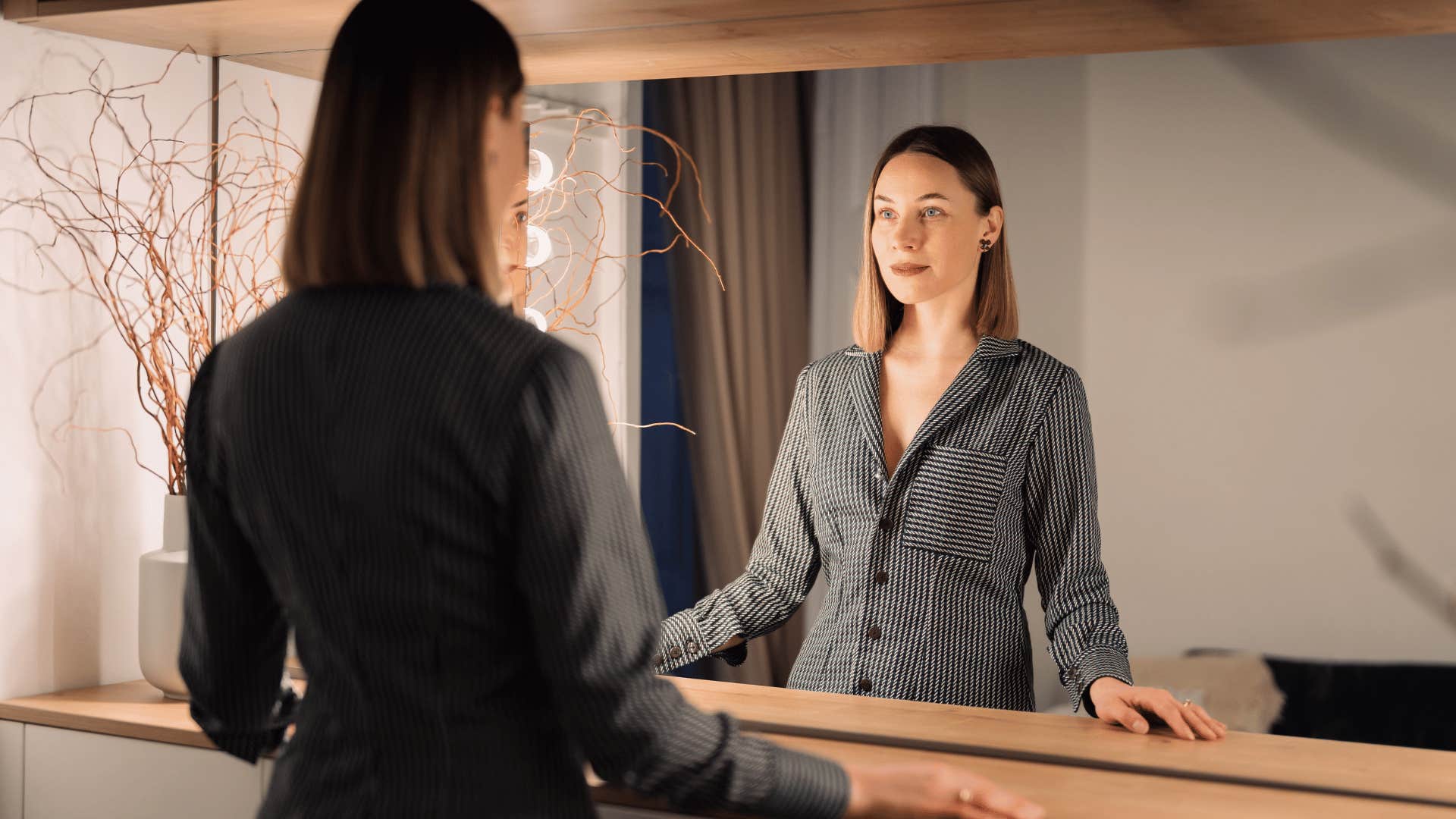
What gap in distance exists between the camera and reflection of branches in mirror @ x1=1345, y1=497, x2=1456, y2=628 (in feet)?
4.97

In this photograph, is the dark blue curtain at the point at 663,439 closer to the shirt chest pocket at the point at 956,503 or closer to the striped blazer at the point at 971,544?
the striped blazer at the point at 971,544

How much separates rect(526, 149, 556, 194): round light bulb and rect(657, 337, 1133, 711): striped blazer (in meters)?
0.62

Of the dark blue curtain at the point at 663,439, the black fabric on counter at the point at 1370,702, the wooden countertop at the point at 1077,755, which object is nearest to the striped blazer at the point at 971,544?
the wooden countertop at the point at 1077,755

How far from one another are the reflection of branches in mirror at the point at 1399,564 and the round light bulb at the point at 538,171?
3.85 feet

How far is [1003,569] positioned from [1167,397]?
0.97 feet

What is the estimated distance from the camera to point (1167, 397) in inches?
64.7

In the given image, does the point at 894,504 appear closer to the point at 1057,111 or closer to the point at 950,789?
the point at 1057,111

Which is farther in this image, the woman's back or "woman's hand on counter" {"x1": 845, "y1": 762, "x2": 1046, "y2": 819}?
"woman's hand on counter" {"x1": 845, "y1": 762, "x2": 1046, "y2": 819}

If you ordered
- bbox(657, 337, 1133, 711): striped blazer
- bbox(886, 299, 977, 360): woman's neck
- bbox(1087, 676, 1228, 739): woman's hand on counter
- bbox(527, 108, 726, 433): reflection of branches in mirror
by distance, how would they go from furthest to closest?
bbox(527, 108, 726, 433): reflection of branches in mirror < bbox(886, 299, 977, 360): woman's neck < bbox(657, 337, 1133, 711): striped blazer < bbox(1087, 676, 1228, 739): woman's hand on counter

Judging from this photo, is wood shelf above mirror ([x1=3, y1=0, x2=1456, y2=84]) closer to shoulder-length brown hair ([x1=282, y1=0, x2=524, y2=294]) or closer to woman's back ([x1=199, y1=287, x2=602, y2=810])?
shoulder-length brown hair ([x1=282, y1=0, x2=524, y2=294])

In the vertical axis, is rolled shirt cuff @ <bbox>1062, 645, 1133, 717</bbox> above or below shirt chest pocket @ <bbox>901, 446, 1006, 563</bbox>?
below

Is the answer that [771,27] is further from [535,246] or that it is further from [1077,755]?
[1077,755]

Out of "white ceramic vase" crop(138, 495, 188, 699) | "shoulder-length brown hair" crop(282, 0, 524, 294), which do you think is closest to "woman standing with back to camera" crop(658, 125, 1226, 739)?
"white ceramic vase" crop(138, 495, 188, 699)

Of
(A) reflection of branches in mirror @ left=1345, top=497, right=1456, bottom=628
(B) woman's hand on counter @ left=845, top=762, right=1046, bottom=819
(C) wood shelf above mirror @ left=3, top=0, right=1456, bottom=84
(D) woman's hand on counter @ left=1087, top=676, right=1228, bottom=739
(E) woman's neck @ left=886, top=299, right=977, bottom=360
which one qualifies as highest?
(C) wood shelf above mirror @ left=3, top=0, right=1456, bottom=84
